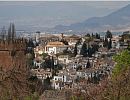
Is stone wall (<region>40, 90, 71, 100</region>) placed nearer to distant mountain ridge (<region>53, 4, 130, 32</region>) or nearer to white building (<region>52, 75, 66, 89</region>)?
white building (<region>52, 75, 66, 89</region>)

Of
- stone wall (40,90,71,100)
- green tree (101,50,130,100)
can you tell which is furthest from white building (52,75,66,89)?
green tree (101,50,130,100)

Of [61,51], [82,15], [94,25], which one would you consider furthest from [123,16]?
[61,51]

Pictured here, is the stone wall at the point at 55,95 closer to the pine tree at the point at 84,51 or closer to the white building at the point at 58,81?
the white building at the point at 58,81

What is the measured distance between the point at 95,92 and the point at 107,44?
128 ft

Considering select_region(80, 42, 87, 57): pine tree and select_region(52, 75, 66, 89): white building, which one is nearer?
select_region(52, 75, 66, 89): white building

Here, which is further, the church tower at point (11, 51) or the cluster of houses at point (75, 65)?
the cluster of houses at point (75, 65)

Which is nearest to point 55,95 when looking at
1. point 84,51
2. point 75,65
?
point 75,65

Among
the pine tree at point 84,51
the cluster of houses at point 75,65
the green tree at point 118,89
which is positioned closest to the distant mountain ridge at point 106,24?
the cluster of houses at point 75,65

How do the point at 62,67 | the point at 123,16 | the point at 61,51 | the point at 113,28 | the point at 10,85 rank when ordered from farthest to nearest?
the point at 123,16 → the point at 113,28 → the point at 61,51 → the point at 62,67 → the point at 10,85

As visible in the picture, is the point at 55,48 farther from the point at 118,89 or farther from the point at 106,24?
the point at 106,24

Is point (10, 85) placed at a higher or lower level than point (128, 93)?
higher

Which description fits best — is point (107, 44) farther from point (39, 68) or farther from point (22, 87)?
point (22, 87)

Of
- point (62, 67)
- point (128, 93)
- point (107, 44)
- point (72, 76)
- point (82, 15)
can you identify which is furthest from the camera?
point (82, 15)

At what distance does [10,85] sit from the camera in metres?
8.73
